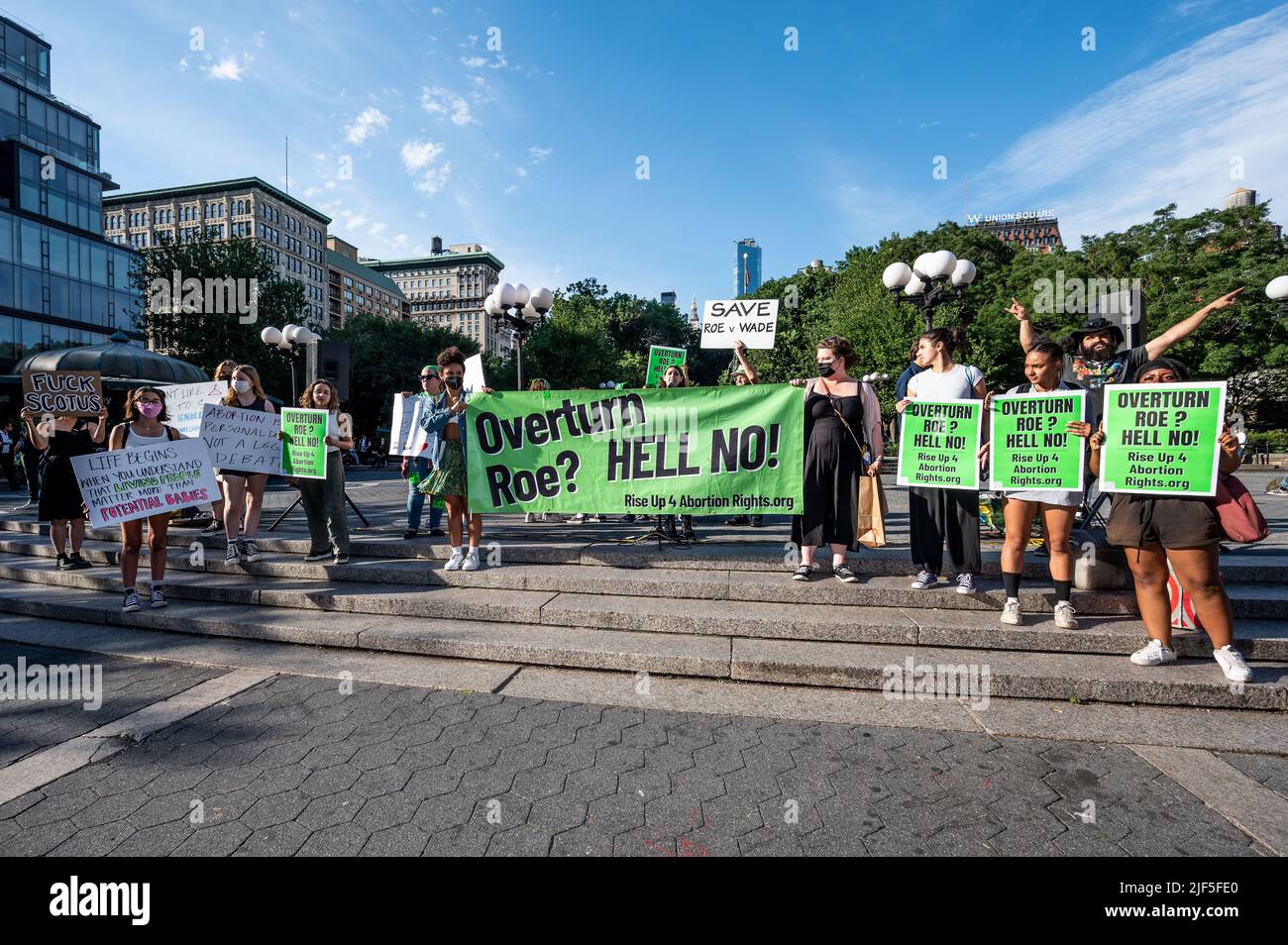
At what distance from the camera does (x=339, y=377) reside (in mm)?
10859

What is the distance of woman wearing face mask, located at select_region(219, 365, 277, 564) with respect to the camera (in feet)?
21.5

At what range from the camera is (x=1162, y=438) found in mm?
3953

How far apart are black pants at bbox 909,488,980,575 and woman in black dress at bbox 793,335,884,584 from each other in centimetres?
53

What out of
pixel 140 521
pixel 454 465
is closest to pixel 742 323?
pixel 454 465

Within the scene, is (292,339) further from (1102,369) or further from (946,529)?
(1102,369)

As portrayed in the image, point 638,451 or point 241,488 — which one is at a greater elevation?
point 638,451

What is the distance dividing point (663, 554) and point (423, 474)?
368 cm

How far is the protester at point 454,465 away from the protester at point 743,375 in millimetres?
2924

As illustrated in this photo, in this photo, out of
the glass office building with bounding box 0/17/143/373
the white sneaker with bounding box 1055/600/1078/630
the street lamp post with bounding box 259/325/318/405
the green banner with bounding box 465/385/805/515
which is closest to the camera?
the white sneaker with bounding box 1055/600/1078/630

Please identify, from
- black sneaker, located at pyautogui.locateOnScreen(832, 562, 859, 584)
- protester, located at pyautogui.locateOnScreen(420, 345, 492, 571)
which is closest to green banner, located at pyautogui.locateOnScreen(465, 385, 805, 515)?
protester, located at pyautogui.locateOnScreen(420, 345, 492, 571)

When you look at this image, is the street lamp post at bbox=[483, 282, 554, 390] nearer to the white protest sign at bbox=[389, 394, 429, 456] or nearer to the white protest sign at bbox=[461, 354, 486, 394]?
the white protest sign at bbox=[389, 394, 429, 456]

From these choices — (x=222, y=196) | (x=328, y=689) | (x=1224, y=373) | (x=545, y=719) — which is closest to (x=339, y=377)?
(x=328, y=689)

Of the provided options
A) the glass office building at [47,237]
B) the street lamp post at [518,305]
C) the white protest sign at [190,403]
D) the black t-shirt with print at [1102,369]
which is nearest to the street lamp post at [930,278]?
the black t-shirt with print at [1102,369]
